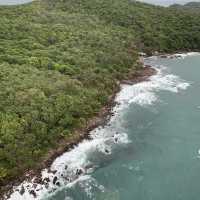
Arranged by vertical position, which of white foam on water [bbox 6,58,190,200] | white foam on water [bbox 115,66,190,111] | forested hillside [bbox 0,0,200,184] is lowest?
white foam on water [bbox 115,66,190,111]

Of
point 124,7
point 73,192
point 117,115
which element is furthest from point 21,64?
point 124,7

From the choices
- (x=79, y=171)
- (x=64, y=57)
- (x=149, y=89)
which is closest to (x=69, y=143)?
(x=79, y=171)

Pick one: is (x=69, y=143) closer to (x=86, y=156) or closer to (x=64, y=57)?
(x=86, y=156)

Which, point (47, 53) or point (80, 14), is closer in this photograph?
point (47, 53)

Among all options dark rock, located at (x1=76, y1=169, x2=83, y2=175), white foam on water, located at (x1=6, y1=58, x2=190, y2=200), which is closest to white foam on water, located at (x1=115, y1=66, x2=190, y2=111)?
white foam on water, located at (x1=6, y1=58, x2=190, y2=200)

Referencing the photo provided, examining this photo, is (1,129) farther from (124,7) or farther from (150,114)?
(124,7)

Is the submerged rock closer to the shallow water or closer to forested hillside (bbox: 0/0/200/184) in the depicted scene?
the shallow water

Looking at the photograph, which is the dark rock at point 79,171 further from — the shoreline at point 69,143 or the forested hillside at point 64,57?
the forested hillside at point 64,57
